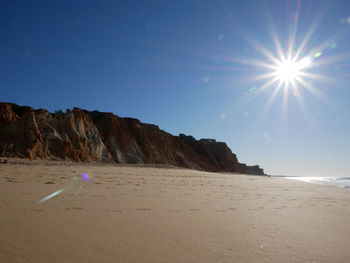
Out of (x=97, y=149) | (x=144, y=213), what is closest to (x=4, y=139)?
(x=97, y=149)

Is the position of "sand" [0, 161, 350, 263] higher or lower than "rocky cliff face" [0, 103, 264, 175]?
lower

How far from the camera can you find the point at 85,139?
3497cm

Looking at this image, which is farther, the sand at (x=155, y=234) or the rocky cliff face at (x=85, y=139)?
the rocky cliff face at (x=85, y=139)

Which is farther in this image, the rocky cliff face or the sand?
the rocky cliff face

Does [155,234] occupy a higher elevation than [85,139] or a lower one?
lower

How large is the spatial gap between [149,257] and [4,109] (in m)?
34.0

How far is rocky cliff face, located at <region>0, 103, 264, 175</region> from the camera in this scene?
86.7 feet

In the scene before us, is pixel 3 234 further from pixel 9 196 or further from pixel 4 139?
pixel 4 139

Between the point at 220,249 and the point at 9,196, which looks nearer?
the point at 220,249

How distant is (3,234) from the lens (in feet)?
7.07

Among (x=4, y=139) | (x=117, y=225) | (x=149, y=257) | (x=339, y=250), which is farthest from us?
(x=4, y=139)

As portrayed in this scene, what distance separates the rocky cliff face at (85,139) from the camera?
1040 inches

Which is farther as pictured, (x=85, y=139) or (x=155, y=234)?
(x=85, y=139)

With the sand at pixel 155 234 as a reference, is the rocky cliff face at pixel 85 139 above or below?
above
